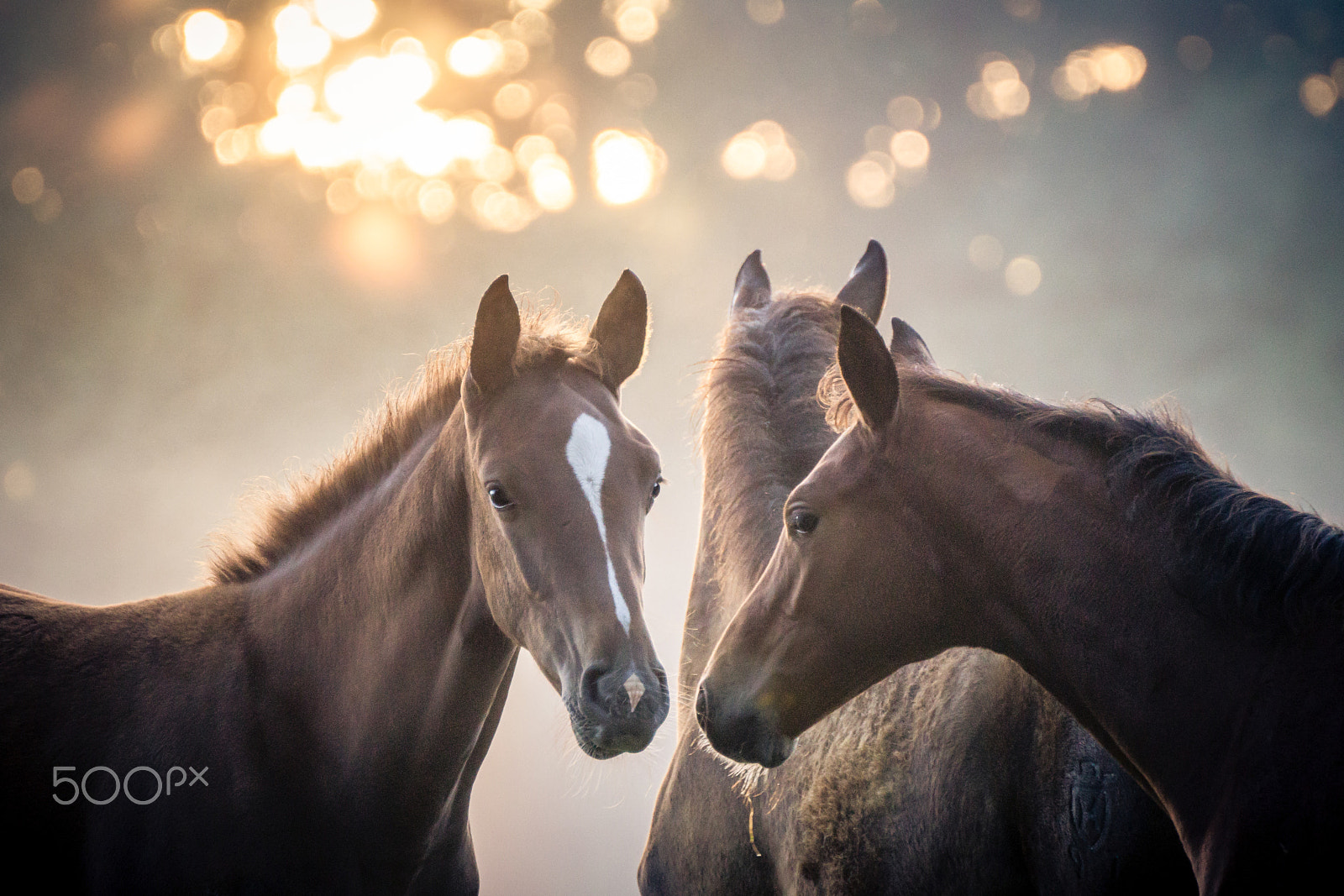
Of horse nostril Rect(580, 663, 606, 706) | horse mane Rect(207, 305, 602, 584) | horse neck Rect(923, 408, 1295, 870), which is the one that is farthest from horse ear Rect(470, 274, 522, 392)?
horse neck Rect(923, 408, 1295, 870)

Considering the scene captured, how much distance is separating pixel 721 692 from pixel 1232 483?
4.59ft

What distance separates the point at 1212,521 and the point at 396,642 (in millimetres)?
2348

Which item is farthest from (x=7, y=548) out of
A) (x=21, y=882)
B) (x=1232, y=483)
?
(x=1232, y=483)

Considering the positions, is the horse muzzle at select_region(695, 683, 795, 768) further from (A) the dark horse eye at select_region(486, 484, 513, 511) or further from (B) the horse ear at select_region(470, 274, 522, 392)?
(B) the horse ear at select_region(470, 274, 522, 392)

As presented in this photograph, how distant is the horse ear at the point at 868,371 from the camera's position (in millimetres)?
2078

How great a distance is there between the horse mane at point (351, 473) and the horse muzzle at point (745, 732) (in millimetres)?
1326

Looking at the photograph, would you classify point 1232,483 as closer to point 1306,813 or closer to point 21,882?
point 1306,813

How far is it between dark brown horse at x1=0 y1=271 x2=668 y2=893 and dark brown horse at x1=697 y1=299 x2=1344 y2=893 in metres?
0.53

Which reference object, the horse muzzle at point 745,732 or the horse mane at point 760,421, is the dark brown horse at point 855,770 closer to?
the horse mane at point 760,421

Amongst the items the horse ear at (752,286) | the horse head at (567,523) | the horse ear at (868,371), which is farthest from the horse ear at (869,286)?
the horse ear at (868,371)

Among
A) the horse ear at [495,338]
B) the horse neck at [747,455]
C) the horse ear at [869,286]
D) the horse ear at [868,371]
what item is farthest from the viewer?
the horse ear at [869,286]

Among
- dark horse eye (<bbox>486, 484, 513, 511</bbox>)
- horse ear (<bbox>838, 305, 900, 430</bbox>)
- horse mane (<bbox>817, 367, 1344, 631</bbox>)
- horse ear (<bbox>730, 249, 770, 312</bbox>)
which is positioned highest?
horse ear (<bbox>730, 249, 770, 312</bbox>)

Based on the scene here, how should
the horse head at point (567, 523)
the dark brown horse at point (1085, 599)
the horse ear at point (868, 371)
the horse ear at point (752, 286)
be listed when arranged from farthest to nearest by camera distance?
the horse ear at point (752, 286) < the horse head at point (567, 523) < the horse ear at point (868, 371) < the dark brown horse at point (1085, 599)

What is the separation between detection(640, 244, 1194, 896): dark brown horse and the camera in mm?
1875
